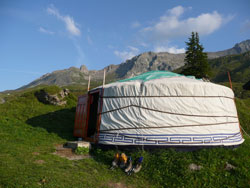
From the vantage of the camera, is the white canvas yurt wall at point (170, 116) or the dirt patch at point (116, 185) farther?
the white canvas yurt wall at point (170, 116)

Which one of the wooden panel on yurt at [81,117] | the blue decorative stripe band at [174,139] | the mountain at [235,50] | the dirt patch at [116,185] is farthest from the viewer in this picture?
the mountain at [235,50]

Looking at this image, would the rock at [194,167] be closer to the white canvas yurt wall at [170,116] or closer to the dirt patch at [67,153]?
the white canvas yurt wall at [170,116]

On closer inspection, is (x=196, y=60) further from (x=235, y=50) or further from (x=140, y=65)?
(x=235, y=50)

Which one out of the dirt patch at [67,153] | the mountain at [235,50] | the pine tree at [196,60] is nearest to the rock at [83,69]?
the mountain at [235,50]

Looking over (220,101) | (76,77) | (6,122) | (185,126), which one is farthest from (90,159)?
(76,77)

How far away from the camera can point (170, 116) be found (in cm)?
470

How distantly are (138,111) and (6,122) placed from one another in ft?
19.1

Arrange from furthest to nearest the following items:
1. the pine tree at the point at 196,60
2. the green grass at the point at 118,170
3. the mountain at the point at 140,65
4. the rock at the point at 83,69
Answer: the rock at the point at 83,69, the mountain at the point at 140,65, the pine tree at the point at 196,60, the green grass at the point at 118,170

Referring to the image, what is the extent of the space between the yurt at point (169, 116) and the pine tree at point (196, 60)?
15.3 m

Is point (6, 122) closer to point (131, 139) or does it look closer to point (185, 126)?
point (131, 139)

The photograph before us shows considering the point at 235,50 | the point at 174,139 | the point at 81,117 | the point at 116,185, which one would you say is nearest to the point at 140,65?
the point at 235,50

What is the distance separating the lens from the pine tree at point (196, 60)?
1942 centimetres

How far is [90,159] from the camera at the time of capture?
450 cm

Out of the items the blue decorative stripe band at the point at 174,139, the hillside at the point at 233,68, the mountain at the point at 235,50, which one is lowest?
the blue decorative stripe band at the point at 174,139
